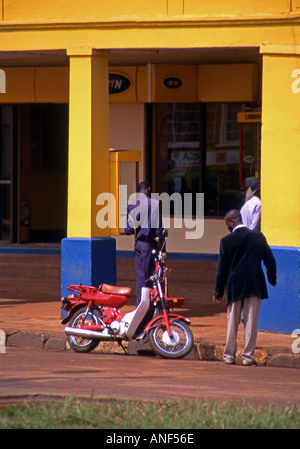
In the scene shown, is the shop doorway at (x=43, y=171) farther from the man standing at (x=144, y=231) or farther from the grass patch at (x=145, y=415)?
the grass patch at (x=145, y=415)

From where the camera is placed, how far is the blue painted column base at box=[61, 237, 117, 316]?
12.7m

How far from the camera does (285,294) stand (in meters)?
11.8

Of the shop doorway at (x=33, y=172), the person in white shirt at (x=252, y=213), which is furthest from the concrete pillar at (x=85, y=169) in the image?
the shop doorway at (x=33, y=172)

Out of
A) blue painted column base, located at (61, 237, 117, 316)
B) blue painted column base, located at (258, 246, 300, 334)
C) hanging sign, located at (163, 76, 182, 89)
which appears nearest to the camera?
blue painted column base, located at (258, 246, 300, 334)

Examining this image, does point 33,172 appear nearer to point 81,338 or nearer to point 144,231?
point 144,231

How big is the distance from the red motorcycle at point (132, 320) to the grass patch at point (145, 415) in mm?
3109

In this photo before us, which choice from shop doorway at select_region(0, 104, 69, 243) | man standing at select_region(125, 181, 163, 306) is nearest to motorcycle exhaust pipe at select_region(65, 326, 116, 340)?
man standing at select_region(125, 181, 163, 306)

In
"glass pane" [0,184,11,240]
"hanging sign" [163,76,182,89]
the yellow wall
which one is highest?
the yellow wall

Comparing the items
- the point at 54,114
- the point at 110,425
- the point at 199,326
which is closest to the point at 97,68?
the point at 199,326

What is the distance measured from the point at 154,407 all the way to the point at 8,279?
8854mm

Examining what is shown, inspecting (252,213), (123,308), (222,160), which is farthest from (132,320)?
(222,160)

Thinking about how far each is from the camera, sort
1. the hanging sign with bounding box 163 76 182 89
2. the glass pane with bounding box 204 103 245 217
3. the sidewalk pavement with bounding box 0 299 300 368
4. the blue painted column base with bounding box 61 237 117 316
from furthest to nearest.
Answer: the glass pane with bounding box 204 103 245 217 < the hanging sign with bounding box 163 76 182 89 < the blue painted column base with bounding box 61 237 117 316 < the sidewalk pavement with bounding box 0 299 300 368

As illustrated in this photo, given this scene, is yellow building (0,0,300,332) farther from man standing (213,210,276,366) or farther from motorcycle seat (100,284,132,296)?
motorcycle seat (100,284,132,296)

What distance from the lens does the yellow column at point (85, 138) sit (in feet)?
41.7
